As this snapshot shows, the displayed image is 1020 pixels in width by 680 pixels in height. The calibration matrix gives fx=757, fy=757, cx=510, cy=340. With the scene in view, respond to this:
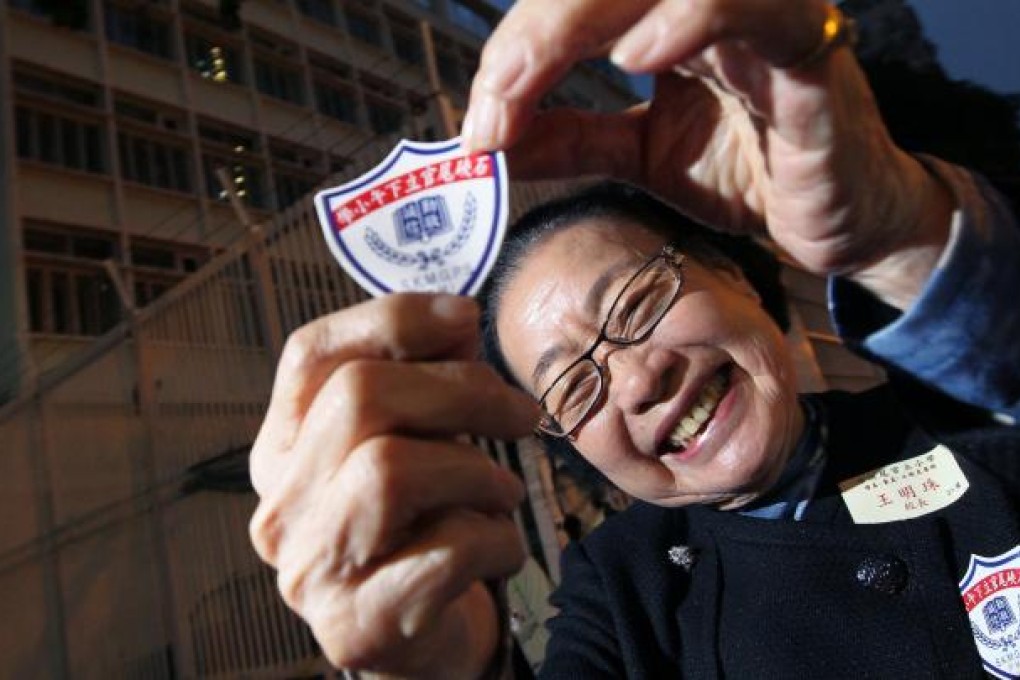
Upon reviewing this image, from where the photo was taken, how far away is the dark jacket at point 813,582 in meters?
1.04

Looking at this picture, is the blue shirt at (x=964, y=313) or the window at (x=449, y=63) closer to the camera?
the blue shirt at (x=964, y=313)

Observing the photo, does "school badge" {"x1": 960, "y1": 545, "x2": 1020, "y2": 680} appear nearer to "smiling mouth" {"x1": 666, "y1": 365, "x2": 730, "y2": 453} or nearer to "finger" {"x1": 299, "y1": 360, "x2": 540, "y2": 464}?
"smiling mouth" {"x1": 666, "y1": 365, "x2": 730, "y2": 453}

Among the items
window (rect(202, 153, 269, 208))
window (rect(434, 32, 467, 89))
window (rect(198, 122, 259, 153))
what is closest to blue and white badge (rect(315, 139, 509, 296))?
window (rect(202, 153, 269, 208))

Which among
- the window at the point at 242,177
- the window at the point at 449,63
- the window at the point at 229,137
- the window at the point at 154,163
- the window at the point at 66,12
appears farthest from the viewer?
the window at the point at 449,63

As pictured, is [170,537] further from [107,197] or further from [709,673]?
[107,197]

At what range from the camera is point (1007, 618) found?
1.00 metres

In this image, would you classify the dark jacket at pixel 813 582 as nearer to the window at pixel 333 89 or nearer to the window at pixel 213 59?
→ the window at pixel 213 59

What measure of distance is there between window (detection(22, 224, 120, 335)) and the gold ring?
33.7 ft

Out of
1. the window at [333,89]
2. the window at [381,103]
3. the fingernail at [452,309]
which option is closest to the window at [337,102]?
the window at [333,89]

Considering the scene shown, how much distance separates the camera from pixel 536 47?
0.74 meters

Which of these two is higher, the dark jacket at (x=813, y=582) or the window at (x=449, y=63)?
the window at (x=449, y=63)

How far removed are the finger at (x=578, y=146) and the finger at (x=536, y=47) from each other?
0.18 metres

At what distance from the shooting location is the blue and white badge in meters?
0.88

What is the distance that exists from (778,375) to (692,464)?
7.8 inches
